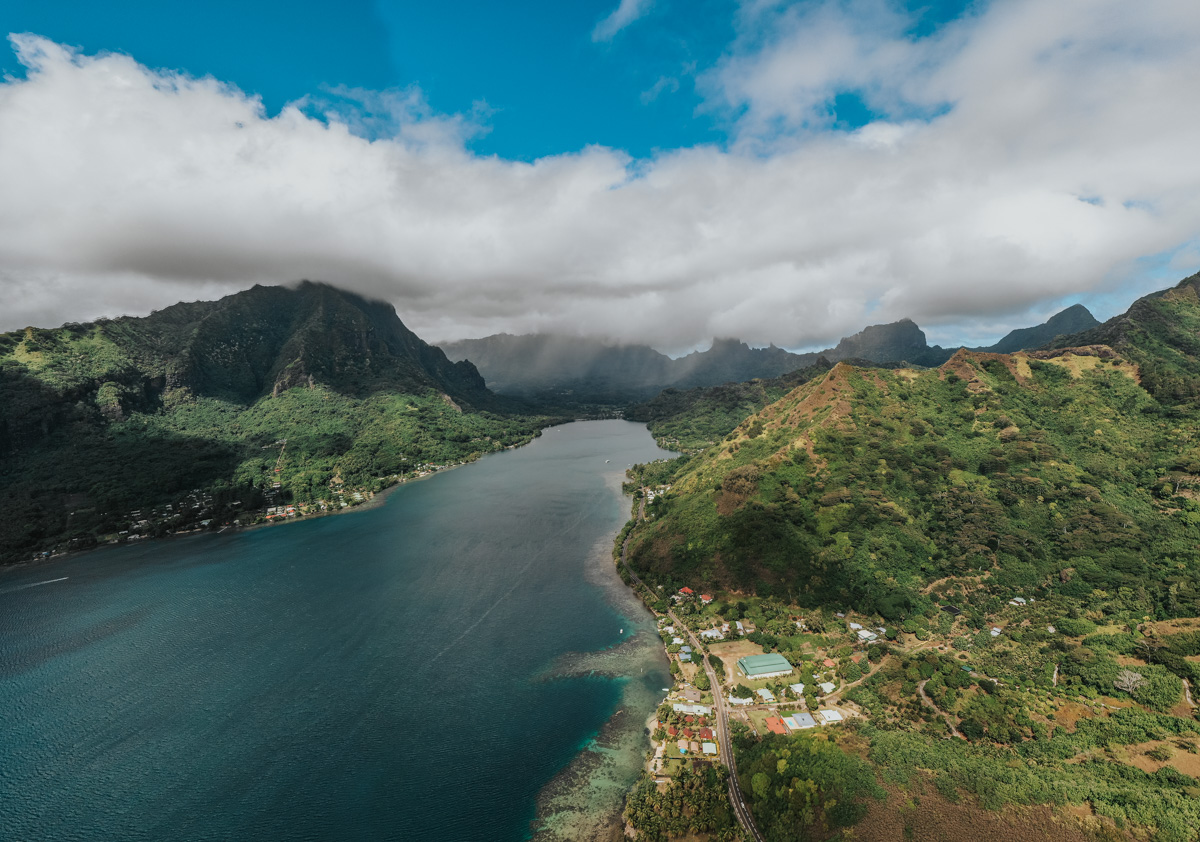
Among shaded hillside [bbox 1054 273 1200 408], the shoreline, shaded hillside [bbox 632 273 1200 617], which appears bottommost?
the shoreline

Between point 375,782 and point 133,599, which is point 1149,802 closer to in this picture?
point 375,782

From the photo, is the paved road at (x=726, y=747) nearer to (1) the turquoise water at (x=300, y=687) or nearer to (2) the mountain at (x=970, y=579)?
(2) the mountain at (x=970, y=579)

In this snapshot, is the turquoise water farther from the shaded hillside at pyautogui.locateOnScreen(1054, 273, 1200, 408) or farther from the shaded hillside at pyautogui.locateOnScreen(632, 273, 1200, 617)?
the shaded hillside at pyautogui.locateOnScreen(1054, 273, 1200, 408)

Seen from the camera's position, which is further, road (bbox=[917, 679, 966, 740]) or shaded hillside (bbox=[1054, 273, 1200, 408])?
shaded hillside (bbox=[1054, 273, 1200, 408])

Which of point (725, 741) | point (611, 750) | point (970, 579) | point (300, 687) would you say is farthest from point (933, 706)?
point (300, 687)

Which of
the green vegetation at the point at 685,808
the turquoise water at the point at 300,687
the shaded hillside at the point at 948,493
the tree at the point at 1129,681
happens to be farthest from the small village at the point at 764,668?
the tree at the point at 1129,681

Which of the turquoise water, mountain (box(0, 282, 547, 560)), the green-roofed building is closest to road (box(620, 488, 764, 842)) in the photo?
the green-roofed building
